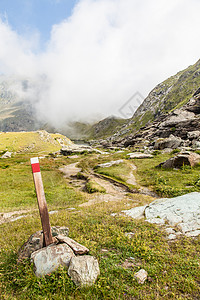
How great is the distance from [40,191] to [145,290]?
5.42m

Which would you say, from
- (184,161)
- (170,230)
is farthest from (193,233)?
(184,161)

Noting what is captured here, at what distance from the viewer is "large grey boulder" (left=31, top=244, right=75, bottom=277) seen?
5098 millimetres

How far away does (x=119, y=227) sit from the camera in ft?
30.3

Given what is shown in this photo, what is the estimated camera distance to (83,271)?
4926mm

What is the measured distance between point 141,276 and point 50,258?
3.49 metres

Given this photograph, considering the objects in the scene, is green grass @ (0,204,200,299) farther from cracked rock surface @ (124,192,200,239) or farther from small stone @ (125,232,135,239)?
cracked rock surface @ (124,192,200,239)

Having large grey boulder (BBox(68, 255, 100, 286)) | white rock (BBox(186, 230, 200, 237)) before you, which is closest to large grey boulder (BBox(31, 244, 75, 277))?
large grey boulder (BBox(68, 255, 100, 286))

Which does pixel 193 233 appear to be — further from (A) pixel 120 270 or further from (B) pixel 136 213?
(A) pixel 120 270

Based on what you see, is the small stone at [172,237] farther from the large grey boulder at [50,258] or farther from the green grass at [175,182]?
the green grass at [175,182]

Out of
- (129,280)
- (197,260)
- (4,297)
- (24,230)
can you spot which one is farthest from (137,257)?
(24,230)

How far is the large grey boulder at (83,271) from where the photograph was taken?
4.77m

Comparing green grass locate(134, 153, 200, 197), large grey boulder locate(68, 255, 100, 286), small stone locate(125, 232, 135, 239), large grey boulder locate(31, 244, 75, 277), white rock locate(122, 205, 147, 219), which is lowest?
green grass locate(134, 153, 200, 197)

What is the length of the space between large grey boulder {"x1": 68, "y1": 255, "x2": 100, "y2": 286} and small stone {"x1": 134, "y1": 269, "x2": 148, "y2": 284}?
1.45 meters

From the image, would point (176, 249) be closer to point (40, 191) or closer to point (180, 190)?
point (40, 191)
